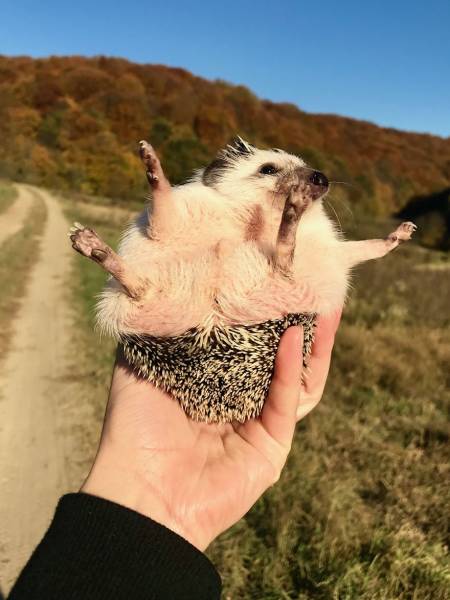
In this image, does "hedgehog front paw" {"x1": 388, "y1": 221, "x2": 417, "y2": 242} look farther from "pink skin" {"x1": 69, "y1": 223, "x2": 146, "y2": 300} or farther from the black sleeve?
the black sleeve

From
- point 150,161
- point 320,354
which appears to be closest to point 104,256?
point 150,161

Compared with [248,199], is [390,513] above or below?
below

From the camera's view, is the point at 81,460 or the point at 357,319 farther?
the point at 357,319

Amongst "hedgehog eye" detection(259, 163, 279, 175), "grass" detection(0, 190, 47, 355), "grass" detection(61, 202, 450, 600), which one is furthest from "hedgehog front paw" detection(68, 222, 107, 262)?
"grass" detection(0, 190, 47, 355)

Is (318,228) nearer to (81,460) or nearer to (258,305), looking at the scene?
(258,305)

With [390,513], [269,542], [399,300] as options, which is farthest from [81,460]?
[399,300]
